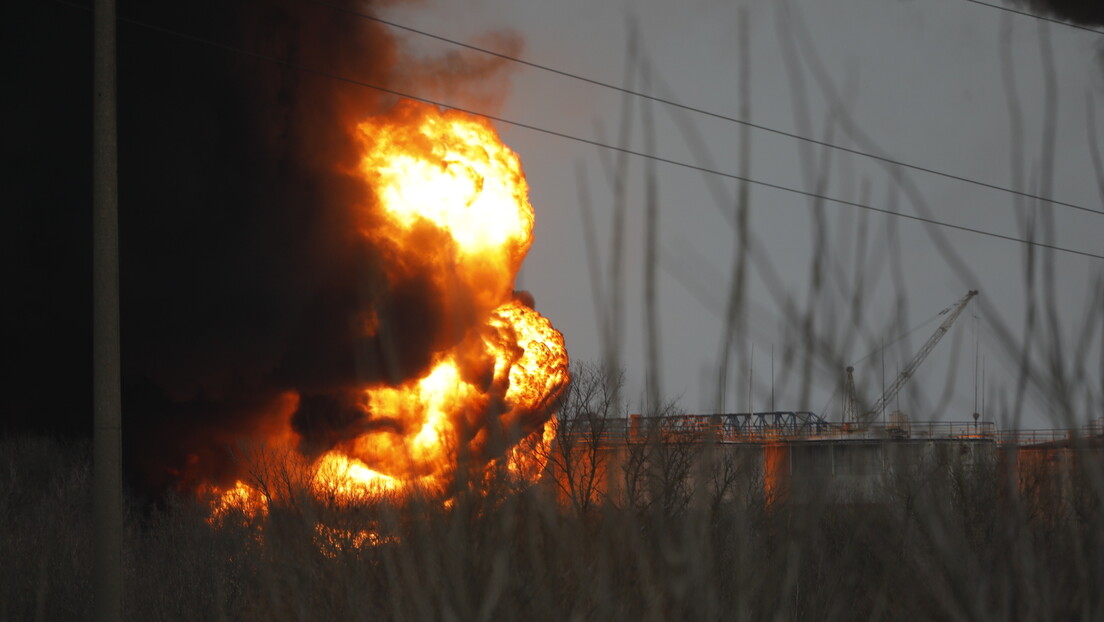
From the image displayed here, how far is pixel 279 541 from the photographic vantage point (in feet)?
59.5

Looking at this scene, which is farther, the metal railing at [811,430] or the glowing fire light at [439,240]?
the glowing fire light at [439,240]

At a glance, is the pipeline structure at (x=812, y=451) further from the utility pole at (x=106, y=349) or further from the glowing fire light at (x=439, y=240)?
the glowing fire light at (x=439, y=240)

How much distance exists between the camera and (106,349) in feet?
28.6

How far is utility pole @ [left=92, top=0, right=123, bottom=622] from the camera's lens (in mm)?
8492

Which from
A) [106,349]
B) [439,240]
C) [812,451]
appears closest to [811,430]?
[812,451]

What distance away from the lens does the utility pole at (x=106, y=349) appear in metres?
8.49

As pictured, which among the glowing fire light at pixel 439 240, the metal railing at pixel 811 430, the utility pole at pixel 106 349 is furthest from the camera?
the glowing fire light at pixel 439 240

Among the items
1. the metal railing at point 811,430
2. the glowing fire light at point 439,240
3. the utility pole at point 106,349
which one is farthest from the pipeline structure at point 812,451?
the glowing fire light at point 439,240

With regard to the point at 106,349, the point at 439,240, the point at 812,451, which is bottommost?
the point at 812,451

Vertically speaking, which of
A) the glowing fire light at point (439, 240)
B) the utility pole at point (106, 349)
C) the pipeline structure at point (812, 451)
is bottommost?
the pipeline structure at point (812, 451)

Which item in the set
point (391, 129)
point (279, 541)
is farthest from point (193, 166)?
point (279, 541)

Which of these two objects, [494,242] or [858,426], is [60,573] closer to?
[494,242]

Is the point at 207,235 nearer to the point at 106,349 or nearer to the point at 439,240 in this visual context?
the point at 439,240

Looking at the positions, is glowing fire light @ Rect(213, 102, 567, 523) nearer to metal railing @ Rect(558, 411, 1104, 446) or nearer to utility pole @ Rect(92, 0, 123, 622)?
utility pole @ Rect(92, 0, 123, 622)
